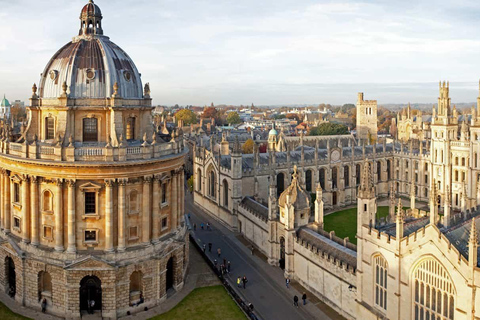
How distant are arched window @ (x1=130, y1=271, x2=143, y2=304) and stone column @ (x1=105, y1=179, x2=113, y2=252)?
3.23 meters

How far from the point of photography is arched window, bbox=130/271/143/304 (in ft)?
112

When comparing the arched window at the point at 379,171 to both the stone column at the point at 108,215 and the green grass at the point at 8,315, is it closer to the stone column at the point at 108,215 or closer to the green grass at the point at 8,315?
the stone column at the point at 108,215

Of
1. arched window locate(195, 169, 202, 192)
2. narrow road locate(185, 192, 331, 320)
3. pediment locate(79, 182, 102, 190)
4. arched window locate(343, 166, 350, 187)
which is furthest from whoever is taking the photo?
arched window locate(343, 166, 350, 187)

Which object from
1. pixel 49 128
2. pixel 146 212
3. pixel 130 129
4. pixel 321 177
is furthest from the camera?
pixel 321 177

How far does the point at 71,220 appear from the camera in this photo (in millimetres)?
32625

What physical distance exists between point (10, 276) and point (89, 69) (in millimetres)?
18734

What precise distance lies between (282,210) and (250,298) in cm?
873

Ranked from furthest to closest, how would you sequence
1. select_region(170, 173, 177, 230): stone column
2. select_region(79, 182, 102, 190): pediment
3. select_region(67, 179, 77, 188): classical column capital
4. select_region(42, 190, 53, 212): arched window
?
select_region(170, 173, 177, 230): stone column → select_region(42, 190, 53, 212): arched window → select_region(79, 182, 102, 190): pediment → select_region(67, 179, 77, 188): classical column capital

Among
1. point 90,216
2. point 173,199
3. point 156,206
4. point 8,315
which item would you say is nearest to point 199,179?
point 173,199

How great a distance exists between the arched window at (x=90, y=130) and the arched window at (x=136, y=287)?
36.8ft

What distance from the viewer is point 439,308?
80.6 ft

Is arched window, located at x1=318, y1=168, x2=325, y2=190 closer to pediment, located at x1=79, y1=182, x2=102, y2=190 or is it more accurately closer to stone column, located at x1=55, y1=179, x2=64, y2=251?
pediment, located at x1=79, y1=182, x2=102, y2=190

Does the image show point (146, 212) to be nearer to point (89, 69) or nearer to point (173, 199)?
point (173, 199)

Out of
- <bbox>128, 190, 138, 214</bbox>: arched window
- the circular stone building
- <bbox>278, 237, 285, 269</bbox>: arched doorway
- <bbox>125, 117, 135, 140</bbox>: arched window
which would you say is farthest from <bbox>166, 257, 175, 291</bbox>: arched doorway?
<bbox>125, 117, 135, 140</bbox>: arched window
